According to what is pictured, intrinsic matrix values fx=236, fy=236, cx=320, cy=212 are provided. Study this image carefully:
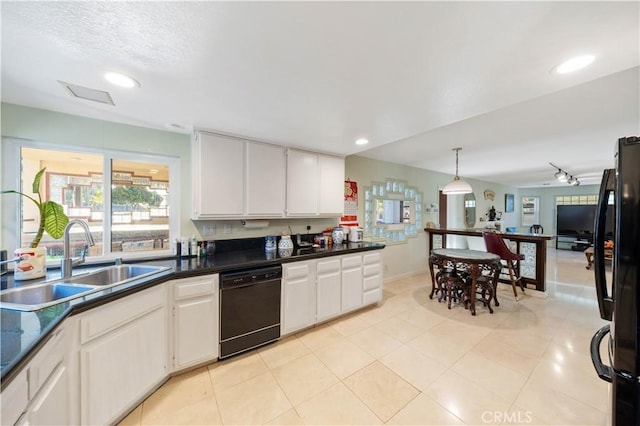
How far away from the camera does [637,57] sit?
1.29 meters

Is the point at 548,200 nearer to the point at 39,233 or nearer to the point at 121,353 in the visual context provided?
the point at 121,353

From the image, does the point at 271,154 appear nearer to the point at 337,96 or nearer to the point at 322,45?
the point at 337,96

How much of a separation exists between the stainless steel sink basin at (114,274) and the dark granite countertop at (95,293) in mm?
141

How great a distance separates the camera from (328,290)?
276cm

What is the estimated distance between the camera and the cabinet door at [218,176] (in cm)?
235

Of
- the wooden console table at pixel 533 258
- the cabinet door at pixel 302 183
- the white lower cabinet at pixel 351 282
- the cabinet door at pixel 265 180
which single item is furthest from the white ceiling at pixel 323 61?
the wooden console table at pixel 533 258

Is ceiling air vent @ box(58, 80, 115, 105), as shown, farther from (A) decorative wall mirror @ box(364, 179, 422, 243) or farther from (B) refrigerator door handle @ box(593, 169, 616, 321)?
(A) decorative wall mirror @ box(364, 179, 422, 243)

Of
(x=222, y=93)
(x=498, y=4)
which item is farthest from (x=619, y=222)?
(x=222, y=93)

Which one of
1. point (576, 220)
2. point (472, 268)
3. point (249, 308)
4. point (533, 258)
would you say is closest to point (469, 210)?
point (533, 258)

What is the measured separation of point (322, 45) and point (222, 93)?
87 centimetres

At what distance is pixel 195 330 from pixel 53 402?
0.88m

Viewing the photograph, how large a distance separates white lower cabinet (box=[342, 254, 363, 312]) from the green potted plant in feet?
8.52

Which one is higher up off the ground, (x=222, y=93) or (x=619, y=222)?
(x=222, y=93)

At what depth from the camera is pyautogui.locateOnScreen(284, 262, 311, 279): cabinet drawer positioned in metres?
2.43
